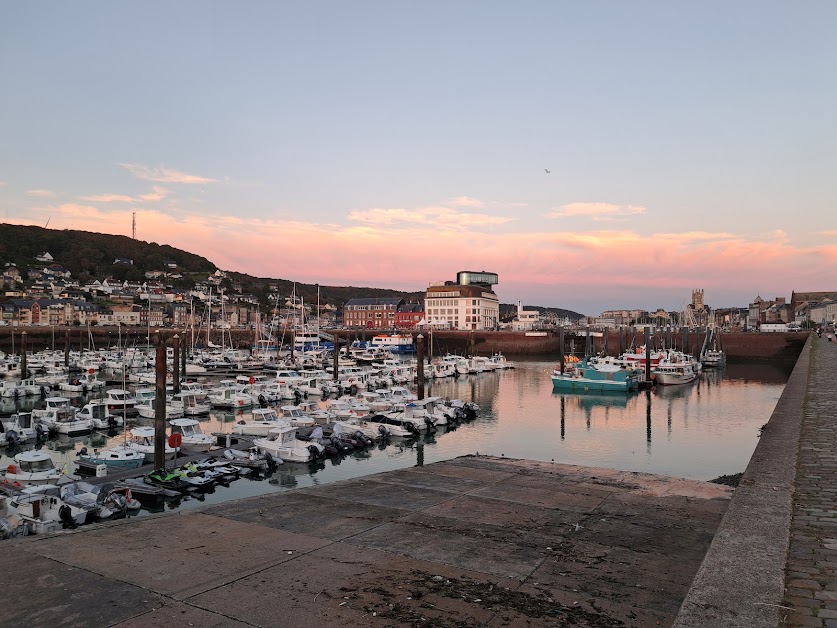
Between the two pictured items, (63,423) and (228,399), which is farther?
(228,399)

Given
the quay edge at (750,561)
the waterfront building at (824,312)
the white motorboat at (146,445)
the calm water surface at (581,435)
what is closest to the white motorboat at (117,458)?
the white motorboat at (146,445)

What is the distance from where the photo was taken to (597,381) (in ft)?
177

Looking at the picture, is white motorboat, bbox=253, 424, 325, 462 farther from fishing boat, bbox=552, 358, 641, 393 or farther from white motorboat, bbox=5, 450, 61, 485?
fishing boat, bbox=552, 358, 641, 393

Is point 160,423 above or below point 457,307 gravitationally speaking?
below

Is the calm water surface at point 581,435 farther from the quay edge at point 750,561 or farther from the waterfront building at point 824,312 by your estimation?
the waterfront building at point 824,312

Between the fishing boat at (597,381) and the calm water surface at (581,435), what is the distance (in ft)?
5.21

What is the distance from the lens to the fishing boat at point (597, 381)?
53.3 m

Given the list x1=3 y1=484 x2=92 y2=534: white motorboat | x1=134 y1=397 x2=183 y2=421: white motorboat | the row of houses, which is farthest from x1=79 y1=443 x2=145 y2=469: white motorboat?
the row of houses

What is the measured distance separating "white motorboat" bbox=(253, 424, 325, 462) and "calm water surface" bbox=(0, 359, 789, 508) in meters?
0.52

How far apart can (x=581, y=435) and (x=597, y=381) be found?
66.0ft

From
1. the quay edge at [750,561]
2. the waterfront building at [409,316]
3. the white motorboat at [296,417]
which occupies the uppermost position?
the waterfront building at [409,316]

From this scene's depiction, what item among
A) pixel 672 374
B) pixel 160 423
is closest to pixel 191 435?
pixel 160 423

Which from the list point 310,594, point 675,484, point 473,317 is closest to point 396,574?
point 310,594

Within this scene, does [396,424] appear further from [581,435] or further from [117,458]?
[117,458]
